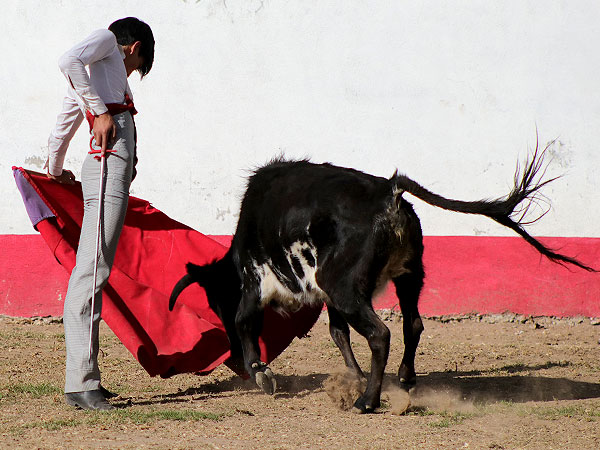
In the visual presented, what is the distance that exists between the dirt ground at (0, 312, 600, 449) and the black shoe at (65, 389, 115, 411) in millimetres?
67

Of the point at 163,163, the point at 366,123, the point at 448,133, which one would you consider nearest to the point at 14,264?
the point at 163,163

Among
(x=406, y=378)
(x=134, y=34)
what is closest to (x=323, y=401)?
(x=406, y=378)

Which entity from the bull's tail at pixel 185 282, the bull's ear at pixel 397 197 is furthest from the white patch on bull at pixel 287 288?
the bull's ear at pixel 397 197

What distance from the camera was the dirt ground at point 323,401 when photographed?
11.5ft

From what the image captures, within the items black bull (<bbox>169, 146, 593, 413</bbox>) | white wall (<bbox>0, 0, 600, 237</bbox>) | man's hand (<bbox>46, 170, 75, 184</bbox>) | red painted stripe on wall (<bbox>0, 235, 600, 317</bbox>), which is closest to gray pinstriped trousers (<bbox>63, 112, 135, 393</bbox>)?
man's hand (<bbox>46, 170, 75, 184</bbox>)

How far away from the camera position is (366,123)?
7.48 meters

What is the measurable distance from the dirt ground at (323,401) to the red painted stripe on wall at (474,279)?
0.38 m

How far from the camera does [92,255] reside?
159 inches

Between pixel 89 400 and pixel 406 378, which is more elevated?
pixel 406 378

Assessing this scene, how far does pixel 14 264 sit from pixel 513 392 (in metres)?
4.66

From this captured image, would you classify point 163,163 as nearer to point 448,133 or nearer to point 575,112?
point 448,133

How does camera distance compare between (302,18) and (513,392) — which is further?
(302,18)

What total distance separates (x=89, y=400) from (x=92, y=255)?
2.40 ft

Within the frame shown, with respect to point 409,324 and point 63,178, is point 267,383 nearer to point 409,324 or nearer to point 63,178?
point 409,324
